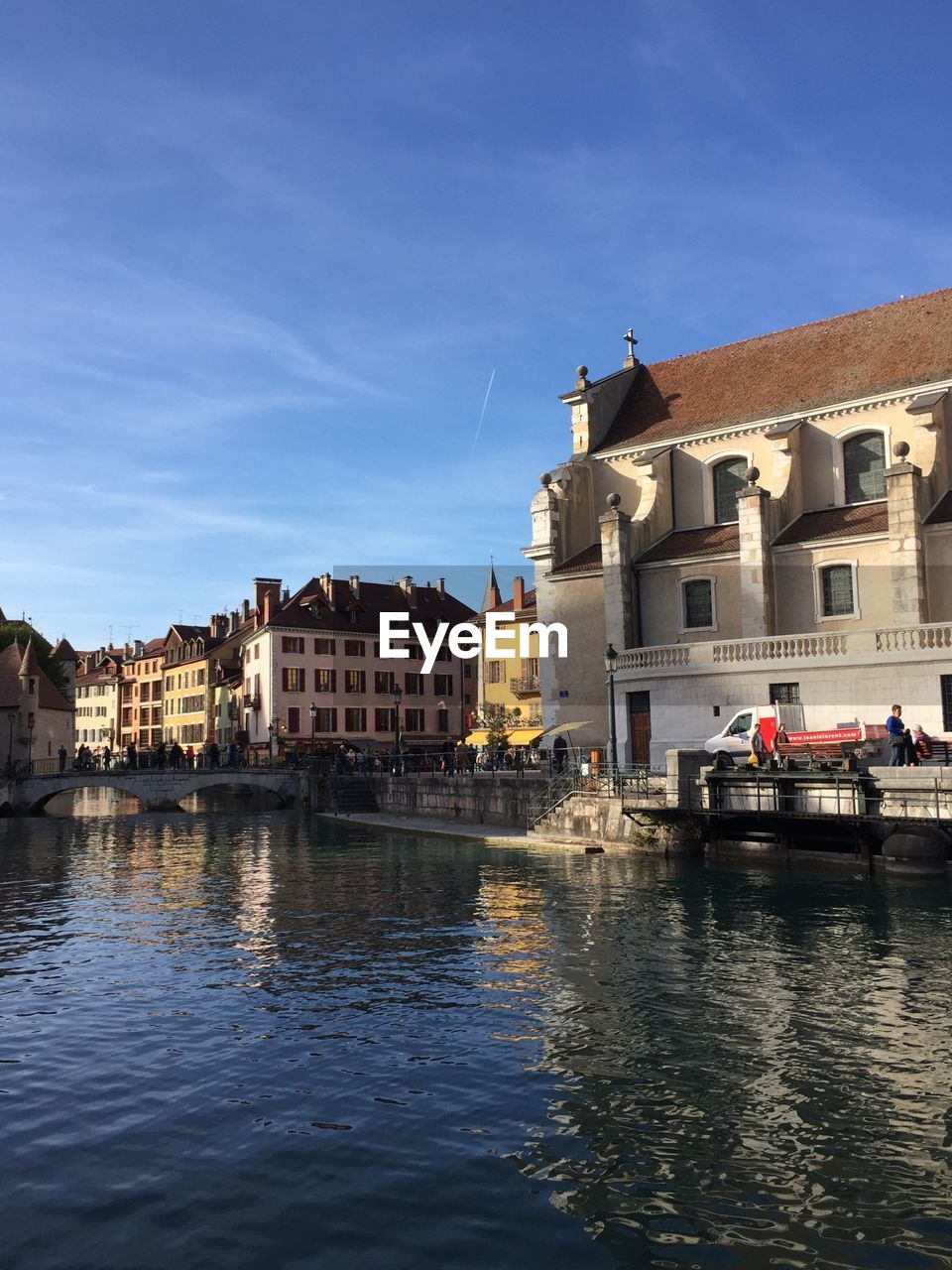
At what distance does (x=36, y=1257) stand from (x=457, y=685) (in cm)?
7518

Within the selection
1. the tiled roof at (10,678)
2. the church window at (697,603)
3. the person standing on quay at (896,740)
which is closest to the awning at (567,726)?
the church window at (697,603)

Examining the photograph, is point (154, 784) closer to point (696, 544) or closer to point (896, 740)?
point (696, 544)

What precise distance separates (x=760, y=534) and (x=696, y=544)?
149 inches

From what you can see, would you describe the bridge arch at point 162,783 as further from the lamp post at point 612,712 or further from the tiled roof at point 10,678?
the lamp post at point 612,712

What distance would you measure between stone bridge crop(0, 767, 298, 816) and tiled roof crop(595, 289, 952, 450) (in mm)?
24502

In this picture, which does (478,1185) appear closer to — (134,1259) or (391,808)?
(134,1259)

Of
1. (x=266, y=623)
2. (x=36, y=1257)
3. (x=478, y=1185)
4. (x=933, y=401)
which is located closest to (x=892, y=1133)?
(x=478, y=1185)

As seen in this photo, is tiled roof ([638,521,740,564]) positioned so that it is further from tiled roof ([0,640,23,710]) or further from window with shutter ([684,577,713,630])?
tiled roof ([0,640,23,710])

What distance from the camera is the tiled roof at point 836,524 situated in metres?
37.4

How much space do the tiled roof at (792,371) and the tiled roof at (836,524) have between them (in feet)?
14.0

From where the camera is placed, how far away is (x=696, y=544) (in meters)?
42.1

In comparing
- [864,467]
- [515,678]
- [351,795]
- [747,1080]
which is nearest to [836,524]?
[864,467]

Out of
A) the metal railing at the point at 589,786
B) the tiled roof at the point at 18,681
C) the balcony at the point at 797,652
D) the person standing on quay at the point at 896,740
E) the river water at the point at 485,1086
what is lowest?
the river water at the point at 485,1086

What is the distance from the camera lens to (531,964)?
1689 centimetres
